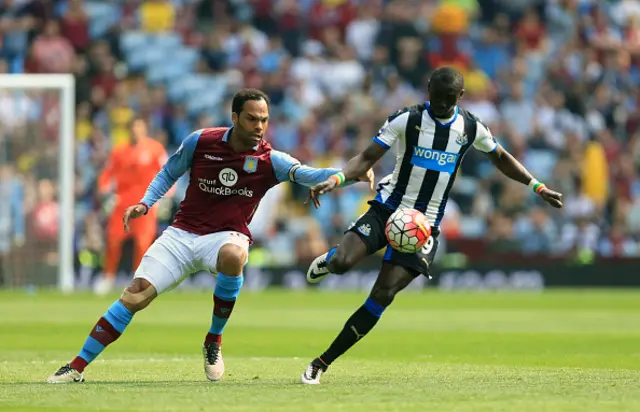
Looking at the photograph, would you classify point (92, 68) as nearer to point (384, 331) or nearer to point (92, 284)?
point (92, 284)

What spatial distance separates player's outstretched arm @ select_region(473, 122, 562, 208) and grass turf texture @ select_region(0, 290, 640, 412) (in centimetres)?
134

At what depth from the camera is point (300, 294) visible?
23766 mm

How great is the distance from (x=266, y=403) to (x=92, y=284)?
17326 millimetres

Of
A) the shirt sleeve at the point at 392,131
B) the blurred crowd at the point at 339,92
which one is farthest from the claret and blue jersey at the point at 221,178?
the blurred crowd at the point at 339,92

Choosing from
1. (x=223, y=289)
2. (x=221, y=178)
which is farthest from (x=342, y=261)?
(x=221, y=178)

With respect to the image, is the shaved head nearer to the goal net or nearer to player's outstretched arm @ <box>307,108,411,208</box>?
player's outstretched arm @ <box>307,108,411,208</box>

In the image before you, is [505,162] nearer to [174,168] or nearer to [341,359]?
[174,168]

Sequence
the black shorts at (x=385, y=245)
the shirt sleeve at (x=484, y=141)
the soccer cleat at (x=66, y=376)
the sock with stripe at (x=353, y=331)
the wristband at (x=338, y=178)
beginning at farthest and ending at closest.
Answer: the shirt sleeve at (x=484, y=141) < the black shorts at (x=385, y=245) < the sock with stripe at (x=353, y=331) < the soccer cleat at (x=66, y=376) < the wristband at (x=338, y=178)

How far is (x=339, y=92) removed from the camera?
27.8m

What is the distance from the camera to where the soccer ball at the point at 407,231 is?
931cm

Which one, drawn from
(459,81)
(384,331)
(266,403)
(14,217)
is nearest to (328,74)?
(14,217)

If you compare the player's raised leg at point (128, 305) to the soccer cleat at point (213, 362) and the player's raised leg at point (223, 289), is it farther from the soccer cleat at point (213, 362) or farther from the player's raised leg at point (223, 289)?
the soccer cleat at point (213, 362)

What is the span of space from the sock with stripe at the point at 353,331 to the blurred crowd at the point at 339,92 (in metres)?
15.4

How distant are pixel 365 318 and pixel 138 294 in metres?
1.63
